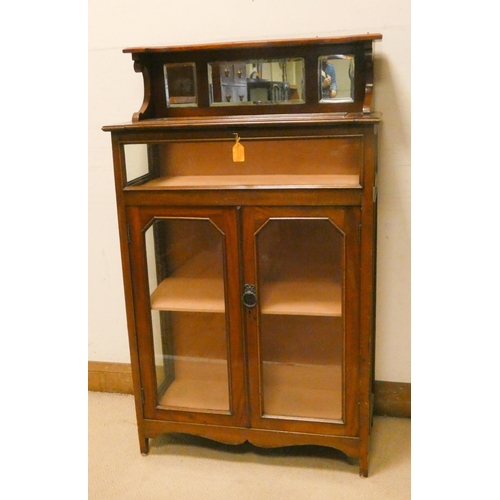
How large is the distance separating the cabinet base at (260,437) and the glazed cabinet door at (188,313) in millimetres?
28

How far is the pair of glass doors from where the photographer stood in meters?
1.62

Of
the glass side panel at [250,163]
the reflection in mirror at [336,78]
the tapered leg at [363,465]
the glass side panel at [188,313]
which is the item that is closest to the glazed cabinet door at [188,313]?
the glass side panel at [188,313]

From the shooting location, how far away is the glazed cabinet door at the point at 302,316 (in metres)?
1.60

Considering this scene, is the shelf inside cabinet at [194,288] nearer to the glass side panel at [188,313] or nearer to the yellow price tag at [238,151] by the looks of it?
the glass side panel at [188,313]

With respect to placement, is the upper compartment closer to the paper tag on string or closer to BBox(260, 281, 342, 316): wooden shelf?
the paper tag on string

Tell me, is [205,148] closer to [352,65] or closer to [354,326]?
[352,65]

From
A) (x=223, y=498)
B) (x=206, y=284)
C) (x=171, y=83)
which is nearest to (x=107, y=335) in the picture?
(x=206, y=284)

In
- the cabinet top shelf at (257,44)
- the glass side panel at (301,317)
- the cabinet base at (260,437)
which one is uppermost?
the cabinet top shelf at (257,44)

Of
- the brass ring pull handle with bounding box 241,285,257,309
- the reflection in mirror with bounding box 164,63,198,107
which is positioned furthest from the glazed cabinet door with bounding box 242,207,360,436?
the reflection in mirror with bounding box 164,63,198,107

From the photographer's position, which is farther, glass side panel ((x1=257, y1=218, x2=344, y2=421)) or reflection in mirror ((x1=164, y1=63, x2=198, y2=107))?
reflection in mirror ((x1=164, y1=63, x2=198, y2=107))

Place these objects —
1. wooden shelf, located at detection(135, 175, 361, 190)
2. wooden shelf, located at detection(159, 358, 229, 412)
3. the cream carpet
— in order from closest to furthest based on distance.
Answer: wooden shelf, located at detection(135, 175, 361, 190), the cream carpet, wooden shelf, located at detection(159, 358, 229, 412)

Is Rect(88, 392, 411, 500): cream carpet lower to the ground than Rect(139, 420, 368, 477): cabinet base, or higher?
lower

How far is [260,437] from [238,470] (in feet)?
0.47

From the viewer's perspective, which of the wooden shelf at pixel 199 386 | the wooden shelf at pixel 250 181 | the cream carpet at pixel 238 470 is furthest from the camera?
the wooden shelf at pixel 199 386
